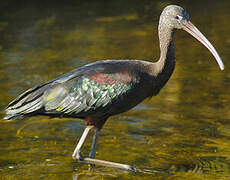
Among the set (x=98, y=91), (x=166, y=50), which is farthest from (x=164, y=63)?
(x=98, y=91)

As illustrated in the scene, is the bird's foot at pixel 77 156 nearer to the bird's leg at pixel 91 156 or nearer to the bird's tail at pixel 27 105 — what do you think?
the bird's leg at pixel 91 156

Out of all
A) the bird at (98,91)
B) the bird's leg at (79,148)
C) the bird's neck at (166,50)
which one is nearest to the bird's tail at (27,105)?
the bird at (98,91)

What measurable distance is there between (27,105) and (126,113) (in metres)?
2.68

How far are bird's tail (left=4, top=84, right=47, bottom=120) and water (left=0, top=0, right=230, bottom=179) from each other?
2.34 feet

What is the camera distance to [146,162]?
279 inches

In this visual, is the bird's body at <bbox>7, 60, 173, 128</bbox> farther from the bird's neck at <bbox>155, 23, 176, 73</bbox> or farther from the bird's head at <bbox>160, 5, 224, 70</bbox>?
the bird's head at <bbox>160, 5, 224, 70</bbox>

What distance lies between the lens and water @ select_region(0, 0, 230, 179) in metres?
7.04

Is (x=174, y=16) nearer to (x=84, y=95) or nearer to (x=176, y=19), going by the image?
(x=176, y=19)

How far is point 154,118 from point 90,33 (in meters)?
6.30

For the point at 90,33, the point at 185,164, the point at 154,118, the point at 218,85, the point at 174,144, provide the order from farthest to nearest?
the point at 90,33 → the point at 218,85 → the point at 154,118 → the point at 174,144 → the point at 185,164

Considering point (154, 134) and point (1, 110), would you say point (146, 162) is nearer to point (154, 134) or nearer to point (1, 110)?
point (154, 134)

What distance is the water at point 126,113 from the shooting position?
23.1ft

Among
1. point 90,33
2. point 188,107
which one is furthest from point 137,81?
Result: point 90,33

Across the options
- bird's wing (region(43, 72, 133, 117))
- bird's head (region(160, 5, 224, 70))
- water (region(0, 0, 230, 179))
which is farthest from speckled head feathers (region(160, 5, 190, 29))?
water (region(0, 0, 230, 179))
